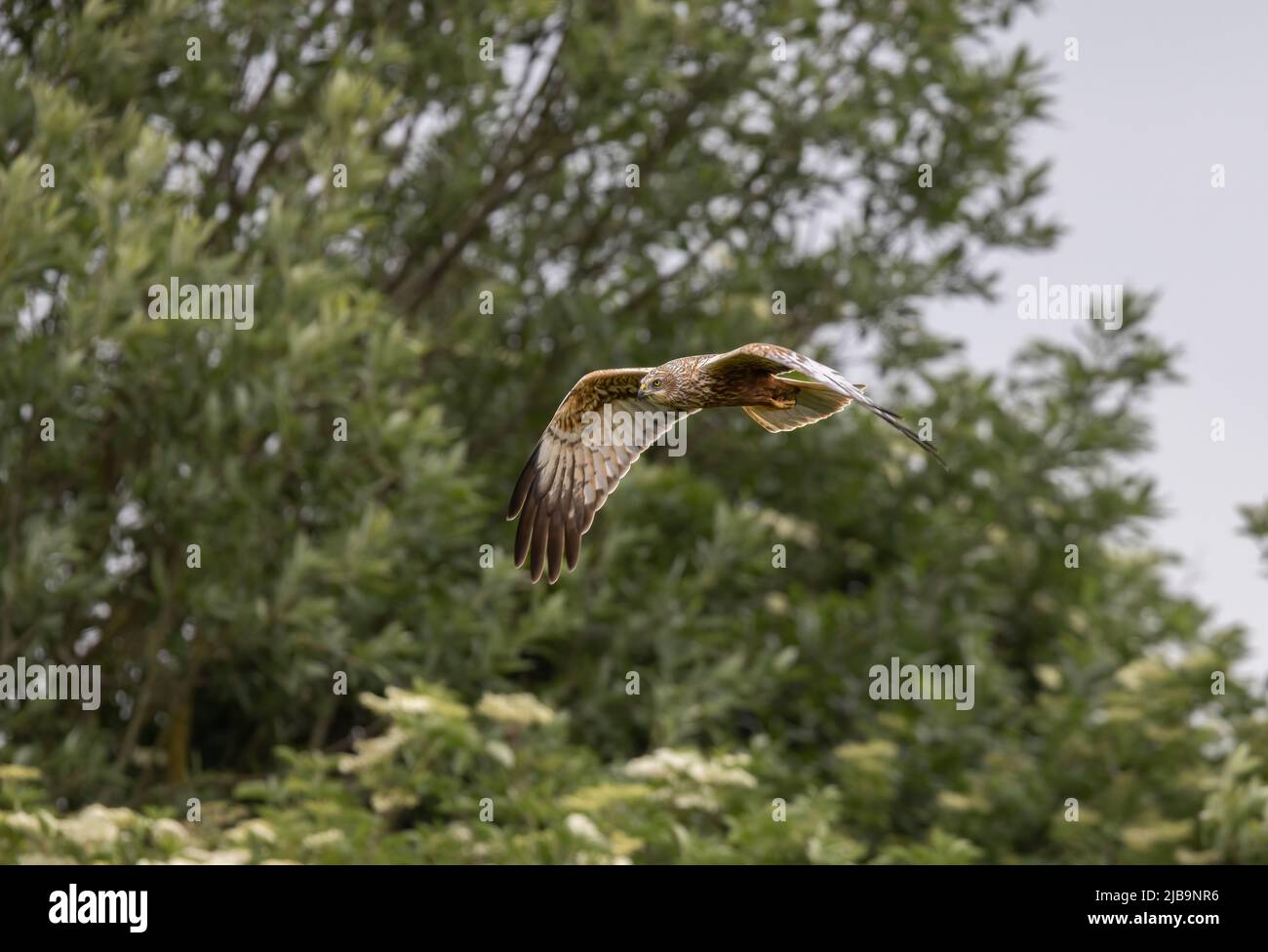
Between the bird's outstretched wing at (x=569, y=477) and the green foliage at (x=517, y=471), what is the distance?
1.44 m

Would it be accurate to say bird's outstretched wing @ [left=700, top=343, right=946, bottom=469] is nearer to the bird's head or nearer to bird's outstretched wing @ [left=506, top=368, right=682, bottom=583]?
the bird's head

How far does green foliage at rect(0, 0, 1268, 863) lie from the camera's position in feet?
22.8

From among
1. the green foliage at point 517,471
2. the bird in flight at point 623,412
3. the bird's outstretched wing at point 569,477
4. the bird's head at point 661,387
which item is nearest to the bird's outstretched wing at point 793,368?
the bird in flight at point 623,412

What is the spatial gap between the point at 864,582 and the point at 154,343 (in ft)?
17.7

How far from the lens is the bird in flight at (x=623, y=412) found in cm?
372

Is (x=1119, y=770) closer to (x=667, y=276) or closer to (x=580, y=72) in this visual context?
(x=667, y=276)

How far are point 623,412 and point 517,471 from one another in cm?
442

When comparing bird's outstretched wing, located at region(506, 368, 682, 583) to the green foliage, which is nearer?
bird's outstretched wing, located at region(506, 368, 682, 583)

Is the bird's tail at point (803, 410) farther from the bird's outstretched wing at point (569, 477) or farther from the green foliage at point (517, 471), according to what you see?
the green foliage at point (517, 471)

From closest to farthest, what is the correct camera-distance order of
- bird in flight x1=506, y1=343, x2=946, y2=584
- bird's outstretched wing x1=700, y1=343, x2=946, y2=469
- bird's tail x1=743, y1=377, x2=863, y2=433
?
bird's outstretched wing x1=700, y1=343, x2=946, y2=469 < bird in flight x1=506, y1=343, x2=946, y2=584 < bird's tail x1=743, y1=377, x2=863, y2=433

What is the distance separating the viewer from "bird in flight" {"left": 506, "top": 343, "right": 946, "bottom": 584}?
146 inches

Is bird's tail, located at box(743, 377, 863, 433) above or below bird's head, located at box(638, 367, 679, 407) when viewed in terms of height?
below

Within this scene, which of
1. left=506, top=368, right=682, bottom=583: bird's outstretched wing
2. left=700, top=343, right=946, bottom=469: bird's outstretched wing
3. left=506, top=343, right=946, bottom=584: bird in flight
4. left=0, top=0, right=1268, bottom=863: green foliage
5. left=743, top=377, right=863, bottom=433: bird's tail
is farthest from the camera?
left=0, top=0, right=1268, bottom=863: green foliage

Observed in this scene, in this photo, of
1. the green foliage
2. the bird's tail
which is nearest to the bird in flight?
the bird's tail
